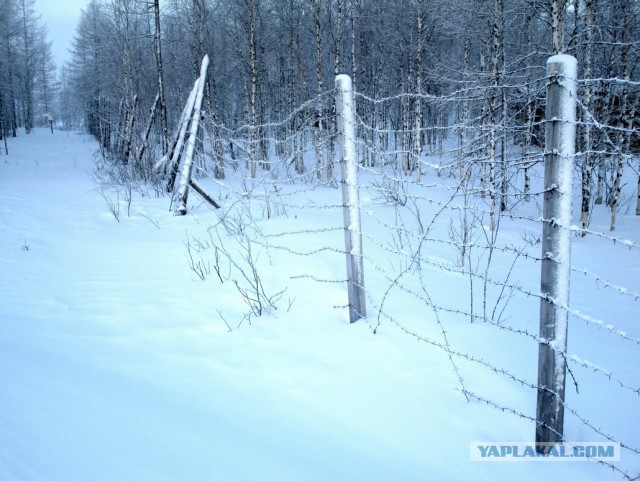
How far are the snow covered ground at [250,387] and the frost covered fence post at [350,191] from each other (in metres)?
0.21

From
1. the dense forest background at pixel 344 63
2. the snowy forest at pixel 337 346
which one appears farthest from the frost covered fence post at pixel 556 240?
the dense forest background at pixel 344 63

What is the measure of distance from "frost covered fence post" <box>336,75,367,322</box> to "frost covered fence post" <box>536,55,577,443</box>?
133 cm

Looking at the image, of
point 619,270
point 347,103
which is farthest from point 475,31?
point 347,103

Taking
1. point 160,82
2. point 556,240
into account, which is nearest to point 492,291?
point 556,240

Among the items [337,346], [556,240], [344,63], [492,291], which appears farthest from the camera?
[344,63]

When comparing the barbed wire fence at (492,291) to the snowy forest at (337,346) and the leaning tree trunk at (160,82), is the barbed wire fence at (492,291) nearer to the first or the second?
the snowy forest at (337,346)

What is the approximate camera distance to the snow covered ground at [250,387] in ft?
5.99

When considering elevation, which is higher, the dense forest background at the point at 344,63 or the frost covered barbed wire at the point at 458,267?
the dense forest background at the point at 344,63

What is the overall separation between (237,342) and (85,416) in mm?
1070

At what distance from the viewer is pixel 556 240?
175 cm

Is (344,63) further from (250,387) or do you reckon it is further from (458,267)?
(250,387)

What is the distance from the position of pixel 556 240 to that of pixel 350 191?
142 centimetres

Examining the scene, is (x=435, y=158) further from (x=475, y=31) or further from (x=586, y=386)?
(x=586, y=386)

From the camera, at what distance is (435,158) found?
88.9 ft
